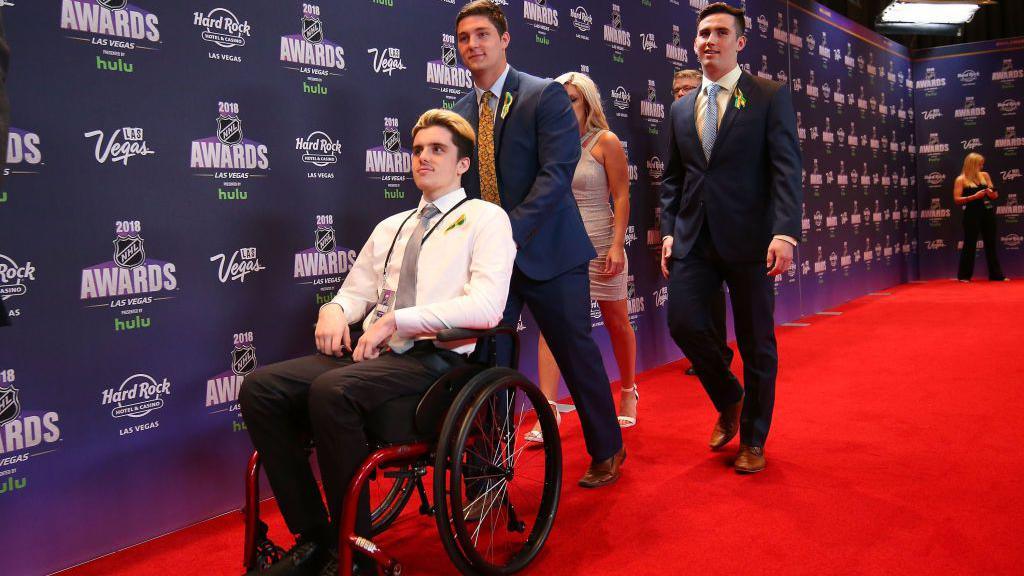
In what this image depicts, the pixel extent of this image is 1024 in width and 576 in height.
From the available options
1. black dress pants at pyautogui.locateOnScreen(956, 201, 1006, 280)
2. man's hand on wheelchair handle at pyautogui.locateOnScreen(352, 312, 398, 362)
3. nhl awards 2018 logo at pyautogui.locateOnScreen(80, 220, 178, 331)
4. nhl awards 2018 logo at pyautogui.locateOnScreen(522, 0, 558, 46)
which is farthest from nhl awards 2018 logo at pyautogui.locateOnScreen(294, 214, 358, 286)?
black dress pants at pyautogui.locateOnScreen(956, 201, 1006, 280)

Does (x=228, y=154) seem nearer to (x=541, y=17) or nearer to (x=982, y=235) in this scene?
(x=541, y=17)

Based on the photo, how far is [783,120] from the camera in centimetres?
282

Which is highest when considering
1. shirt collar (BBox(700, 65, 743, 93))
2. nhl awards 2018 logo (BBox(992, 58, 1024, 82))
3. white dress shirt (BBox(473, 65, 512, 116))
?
nhl awards 2018 logo (BBox(992, 58, 1024, 82))

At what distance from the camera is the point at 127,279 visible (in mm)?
2424

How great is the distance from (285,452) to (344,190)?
1400 millimetres

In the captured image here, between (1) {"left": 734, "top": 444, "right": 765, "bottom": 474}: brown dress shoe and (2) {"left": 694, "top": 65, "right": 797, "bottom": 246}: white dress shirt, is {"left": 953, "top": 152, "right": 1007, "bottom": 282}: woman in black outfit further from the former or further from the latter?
(1) {"left": 734, "top": 444, "right": 765, "bottom": 474}: brown dress shoe

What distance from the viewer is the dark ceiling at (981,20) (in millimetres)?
10289

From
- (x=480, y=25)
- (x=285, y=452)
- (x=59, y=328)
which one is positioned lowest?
(x=285, y=452)

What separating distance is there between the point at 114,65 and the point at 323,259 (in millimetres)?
984

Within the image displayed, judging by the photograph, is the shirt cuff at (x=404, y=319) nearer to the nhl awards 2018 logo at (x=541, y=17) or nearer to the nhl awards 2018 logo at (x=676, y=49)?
the nhl awards 2018 logo at (x=541, y=17)

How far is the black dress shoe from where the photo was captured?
187cm

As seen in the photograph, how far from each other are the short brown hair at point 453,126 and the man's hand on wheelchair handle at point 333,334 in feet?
1.96

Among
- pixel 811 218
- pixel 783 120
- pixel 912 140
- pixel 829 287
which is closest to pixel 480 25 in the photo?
pixel 783 120

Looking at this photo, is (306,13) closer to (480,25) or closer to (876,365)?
(480,25)
